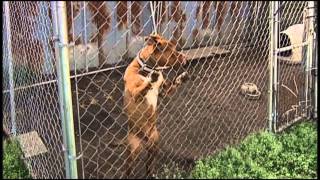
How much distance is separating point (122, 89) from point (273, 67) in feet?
7.98

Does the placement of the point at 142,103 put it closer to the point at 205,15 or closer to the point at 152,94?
the point at 152,94

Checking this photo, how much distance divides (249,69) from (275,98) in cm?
291

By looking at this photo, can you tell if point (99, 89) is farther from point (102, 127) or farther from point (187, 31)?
point (187, 31)

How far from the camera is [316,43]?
4.82 m

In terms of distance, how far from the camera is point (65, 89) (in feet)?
8.85

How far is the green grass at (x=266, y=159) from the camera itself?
3.61 meters

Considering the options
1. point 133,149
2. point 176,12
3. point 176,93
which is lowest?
point 176,93

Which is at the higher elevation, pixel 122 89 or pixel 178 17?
pixel 178 17

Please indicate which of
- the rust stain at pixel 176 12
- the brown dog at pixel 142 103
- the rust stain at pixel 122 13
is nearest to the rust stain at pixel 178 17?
the rust stain at pixel 176 12

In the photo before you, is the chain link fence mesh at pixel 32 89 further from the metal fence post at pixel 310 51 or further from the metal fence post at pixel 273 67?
the metal fence post at pixel 310 51

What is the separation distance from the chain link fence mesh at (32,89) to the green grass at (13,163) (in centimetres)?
8

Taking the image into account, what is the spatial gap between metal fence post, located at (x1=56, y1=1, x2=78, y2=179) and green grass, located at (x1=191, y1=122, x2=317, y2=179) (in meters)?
1.07

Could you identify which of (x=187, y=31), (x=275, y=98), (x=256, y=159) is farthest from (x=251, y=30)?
(x=256, y=159)

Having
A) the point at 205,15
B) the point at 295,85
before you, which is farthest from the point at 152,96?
the point at 205,15
